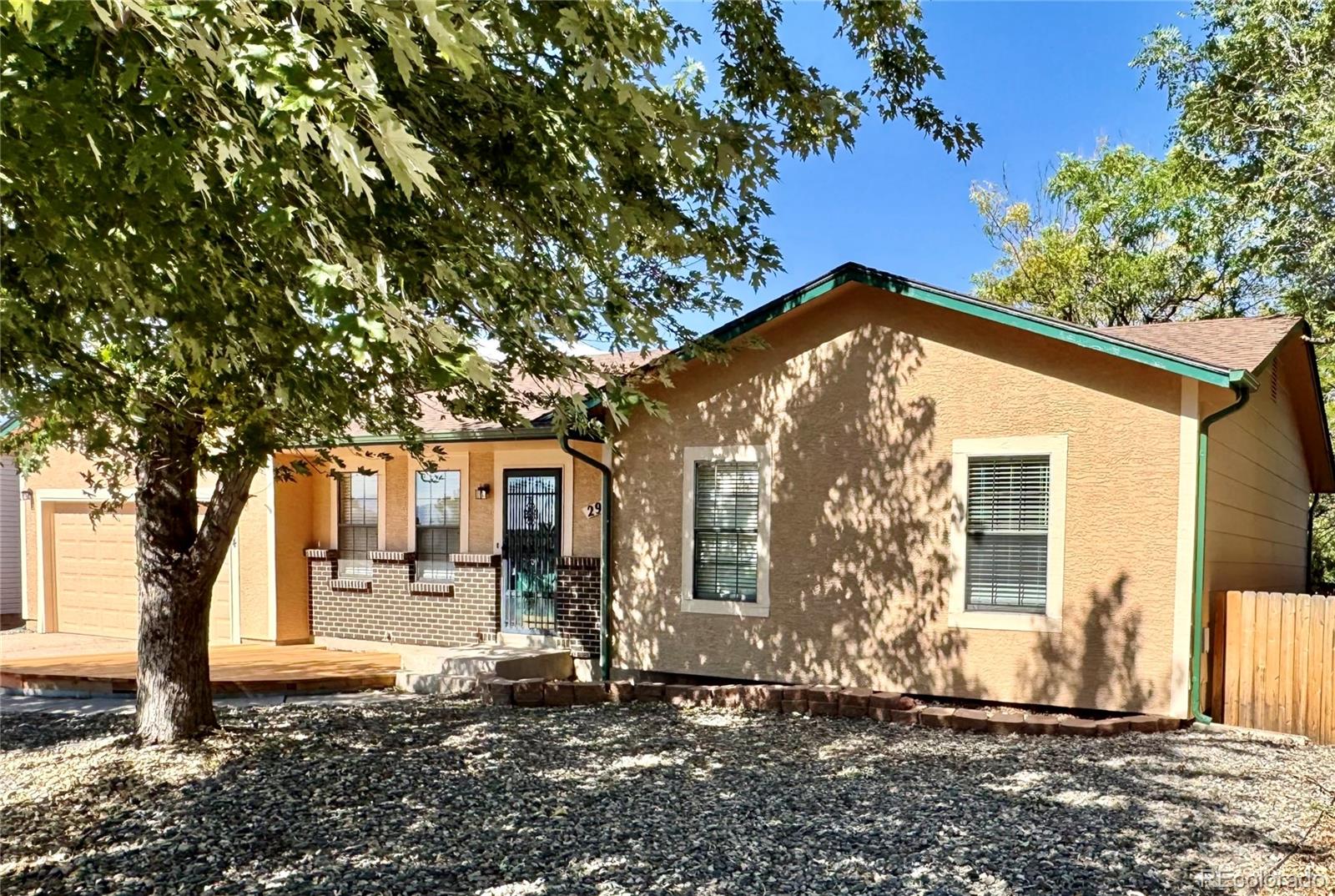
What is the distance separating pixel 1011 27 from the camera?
46.7 ft

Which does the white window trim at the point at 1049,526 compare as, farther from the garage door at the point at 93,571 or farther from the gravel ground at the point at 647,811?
the garage door at the point at 93,571

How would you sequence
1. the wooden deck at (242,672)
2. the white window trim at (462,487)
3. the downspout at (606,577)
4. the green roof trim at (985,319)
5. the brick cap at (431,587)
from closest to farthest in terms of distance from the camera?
the green roof trim at (985,319) → the wooden deck at (242,672) → the downspout at (606,577) → the brick cap at (431,587) → the white window trim at (462,487)

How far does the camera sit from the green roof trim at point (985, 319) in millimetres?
7355

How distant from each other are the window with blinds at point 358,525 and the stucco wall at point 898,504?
4577 millimetres

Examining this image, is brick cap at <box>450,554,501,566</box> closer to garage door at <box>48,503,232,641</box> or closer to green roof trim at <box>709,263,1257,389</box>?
green roof trim at <box>709,263,1257,389</box>

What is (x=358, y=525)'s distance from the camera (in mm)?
12867

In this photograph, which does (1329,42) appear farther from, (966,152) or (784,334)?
(784,334)

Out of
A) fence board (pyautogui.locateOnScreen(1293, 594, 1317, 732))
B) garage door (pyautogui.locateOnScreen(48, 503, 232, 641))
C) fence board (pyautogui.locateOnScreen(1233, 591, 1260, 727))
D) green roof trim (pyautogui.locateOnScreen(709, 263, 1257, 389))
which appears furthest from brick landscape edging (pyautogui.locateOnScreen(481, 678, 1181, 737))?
garage door (pyautogui.locateOnScreen(48, 503, 232, 641))

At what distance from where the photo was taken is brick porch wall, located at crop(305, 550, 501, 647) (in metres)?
11.6

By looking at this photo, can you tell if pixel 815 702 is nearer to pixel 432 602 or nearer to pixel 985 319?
pixel 985 319

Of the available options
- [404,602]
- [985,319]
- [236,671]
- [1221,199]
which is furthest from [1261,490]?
[236,671]

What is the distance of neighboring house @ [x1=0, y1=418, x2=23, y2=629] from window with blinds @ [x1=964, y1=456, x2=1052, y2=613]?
16887 millimetres

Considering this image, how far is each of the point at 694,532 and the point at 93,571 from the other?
1120cm

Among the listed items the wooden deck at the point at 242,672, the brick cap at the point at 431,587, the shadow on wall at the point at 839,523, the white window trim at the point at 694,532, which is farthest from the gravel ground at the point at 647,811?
the brick cap at the point at 431,587
